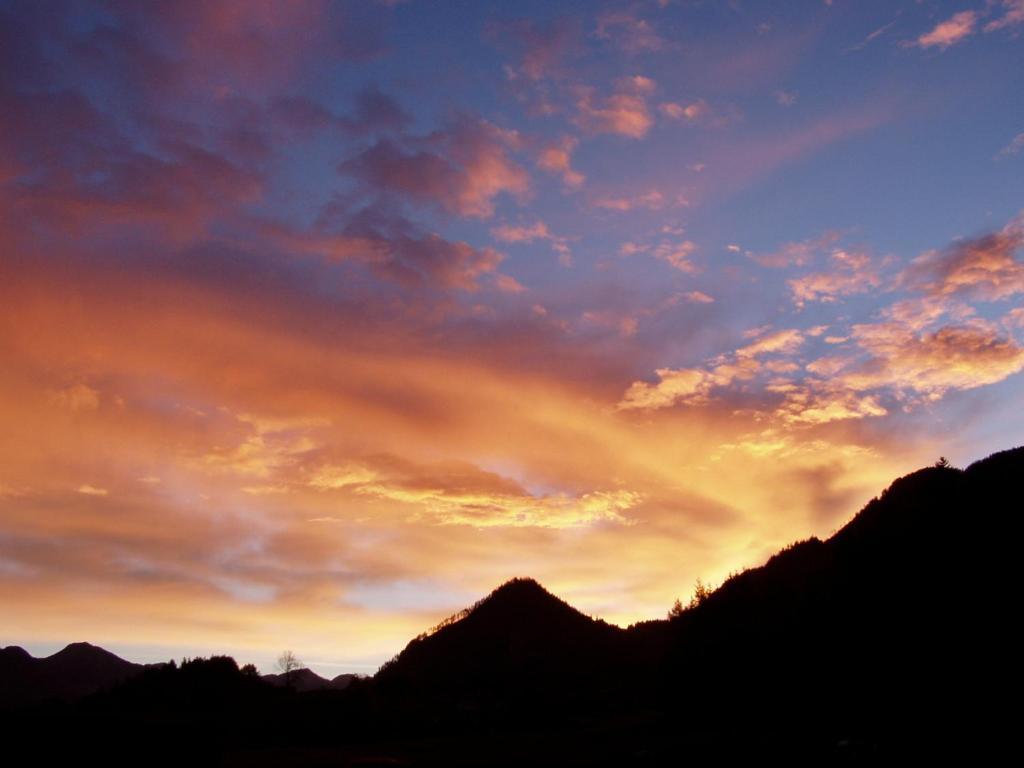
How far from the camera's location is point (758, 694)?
69.8 metres

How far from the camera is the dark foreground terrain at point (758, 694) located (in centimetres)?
3953

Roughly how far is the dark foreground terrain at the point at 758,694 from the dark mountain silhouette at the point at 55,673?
6969 centimetres

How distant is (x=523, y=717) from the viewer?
96750mm

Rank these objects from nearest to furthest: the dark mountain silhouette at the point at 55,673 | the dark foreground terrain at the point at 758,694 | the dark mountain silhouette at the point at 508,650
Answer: the dark foreground terrain at the point at 758,694 → the dark mountain silhouette at the point at 508,650 → the dark mountain silhouette at the point at 55,673

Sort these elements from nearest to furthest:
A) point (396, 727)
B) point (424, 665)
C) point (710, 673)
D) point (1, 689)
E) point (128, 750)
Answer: point (128, 750) < point (710, 673) < point (396, 727) < point (424, 665) < point (1, 689)

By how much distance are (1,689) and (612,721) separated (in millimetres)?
133903

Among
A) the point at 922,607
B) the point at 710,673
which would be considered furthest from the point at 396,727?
the point at 922,607

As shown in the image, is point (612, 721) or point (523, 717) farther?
point (523, 717)

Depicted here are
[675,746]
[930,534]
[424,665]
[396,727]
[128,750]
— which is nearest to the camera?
[128,750]

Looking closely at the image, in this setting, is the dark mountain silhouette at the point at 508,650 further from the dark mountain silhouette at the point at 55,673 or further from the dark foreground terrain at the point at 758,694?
the dark mountain silhouette at the point at 55,673

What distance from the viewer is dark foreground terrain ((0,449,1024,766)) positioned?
39.5 m

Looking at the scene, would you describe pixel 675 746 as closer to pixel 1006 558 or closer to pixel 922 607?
pixel 922 607

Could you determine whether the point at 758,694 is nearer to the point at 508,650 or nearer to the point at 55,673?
the point at 508,650

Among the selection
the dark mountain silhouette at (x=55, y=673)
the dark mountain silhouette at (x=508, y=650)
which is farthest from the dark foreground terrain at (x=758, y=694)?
the dark mountain silhouette at (x=55, y=673)
